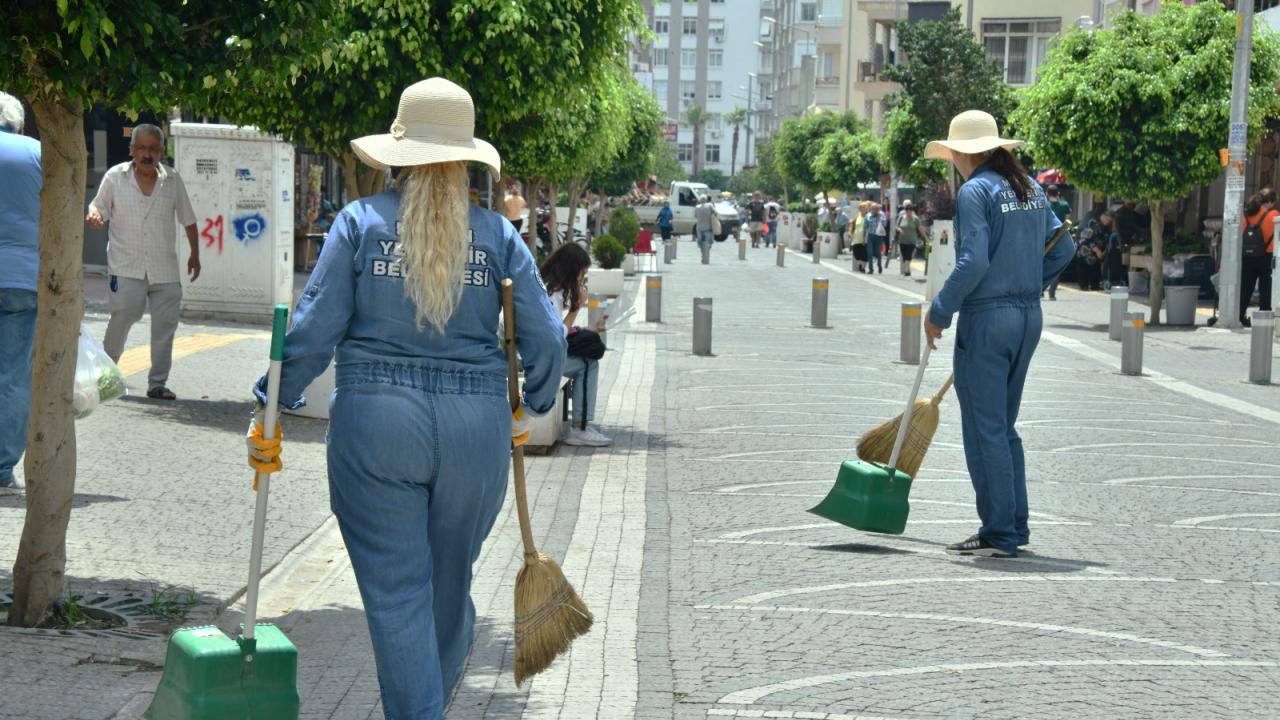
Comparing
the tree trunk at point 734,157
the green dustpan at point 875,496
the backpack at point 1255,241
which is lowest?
the green dustpan at point 875,496

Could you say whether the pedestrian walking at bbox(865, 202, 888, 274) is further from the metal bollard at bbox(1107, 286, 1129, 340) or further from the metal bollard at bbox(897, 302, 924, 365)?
the metal bollard at bbox(897, 302, 924, 365)

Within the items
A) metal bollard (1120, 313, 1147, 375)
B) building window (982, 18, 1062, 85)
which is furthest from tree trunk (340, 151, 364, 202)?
building window (982, 18, 1062, 85)

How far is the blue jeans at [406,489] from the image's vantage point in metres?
4.14

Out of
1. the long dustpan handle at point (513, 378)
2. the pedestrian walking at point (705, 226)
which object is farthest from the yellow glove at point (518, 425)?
the pedestrian walking at point (705, 226)

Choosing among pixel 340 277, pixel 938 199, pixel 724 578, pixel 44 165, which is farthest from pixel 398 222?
pixel 938 199

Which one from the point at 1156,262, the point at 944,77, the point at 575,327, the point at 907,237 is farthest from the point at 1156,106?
the point at 907,237

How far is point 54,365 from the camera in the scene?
6.16 meters

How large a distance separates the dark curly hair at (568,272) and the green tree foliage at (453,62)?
1444 millimetres

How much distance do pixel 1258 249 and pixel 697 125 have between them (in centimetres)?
13488

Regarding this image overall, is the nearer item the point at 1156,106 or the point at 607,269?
the point at 1156,106

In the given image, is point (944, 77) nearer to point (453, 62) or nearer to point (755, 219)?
point (755, 219)

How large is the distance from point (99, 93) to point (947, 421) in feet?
27.3

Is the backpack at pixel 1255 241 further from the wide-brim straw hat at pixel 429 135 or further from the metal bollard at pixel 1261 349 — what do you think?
the wide-brim straw hat at pixel 429 135

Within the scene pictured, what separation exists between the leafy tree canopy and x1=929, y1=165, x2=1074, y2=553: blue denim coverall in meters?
17.4
